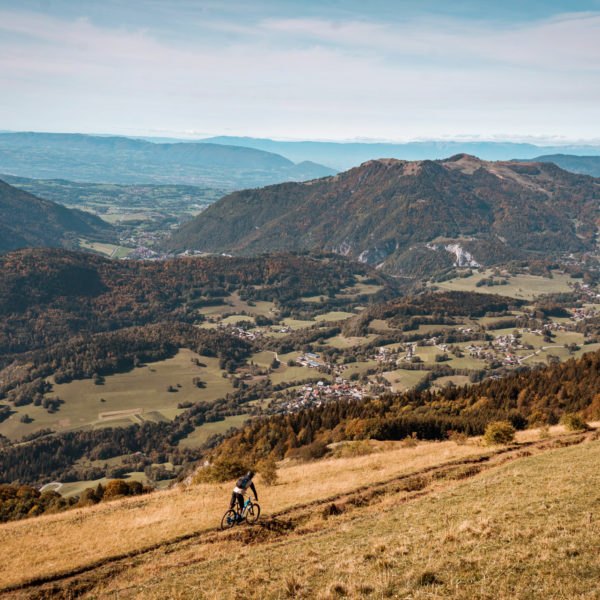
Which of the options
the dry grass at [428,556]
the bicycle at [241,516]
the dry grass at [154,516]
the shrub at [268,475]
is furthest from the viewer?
the shrub at [268,475]

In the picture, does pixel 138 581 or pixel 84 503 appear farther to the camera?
pixel 84 503

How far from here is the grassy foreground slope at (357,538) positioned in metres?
18.9

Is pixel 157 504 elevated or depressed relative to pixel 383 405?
elevated

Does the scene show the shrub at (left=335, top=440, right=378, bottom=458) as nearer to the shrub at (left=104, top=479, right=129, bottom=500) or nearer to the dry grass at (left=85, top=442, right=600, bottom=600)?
the dry grass at (left=85, top=442, right=600, bottom=600)

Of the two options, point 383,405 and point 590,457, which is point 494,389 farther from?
point 590,457

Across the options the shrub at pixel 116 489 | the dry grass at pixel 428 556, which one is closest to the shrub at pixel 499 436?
the dry grass at pixel 428 556

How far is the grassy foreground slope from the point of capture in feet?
62.0

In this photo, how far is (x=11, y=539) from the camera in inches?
1526

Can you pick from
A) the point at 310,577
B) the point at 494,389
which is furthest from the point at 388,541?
the point at 494,389

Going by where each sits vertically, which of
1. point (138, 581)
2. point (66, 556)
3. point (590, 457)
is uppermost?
point (590, 457)

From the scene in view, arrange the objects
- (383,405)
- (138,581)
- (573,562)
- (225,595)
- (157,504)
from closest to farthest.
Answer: (573,562) → (225,595) → (138,581) → (157,504) → (383,405)

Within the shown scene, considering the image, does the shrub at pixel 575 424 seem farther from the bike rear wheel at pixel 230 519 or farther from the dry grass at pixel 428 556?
the bike rear wheel at pixel 230 519

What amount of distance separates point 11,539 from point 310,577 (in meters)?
32.3

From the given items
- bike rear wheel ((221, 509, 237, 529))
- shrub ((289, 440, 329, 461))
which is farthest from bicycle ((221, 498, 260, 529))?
shrub ((289, 440, 329, 461))
